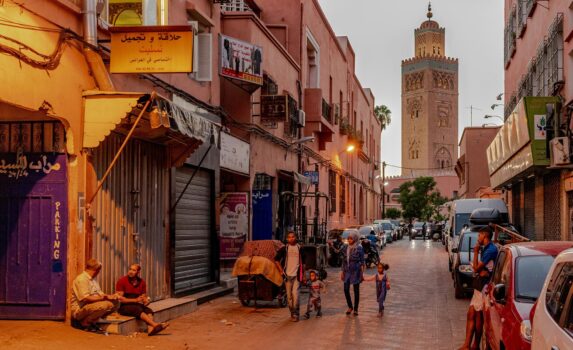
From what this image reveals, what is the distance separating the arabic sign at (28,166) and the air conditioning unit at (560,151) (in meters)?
12.7

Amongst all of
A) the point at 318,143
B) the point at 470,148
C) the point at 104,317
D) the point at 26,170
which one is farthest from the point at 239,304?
the point at 470,148

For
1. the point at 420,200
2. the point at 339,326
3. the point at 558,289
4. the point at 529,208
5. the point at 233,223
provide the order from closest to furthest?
the point at 558,289 < the point at 339,326 < the point at 233,223 < the point at 529,208 < the point at 420,200

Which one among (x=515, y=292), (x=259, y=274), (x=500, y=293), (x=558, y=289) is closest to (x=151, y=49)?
(x=259, y=274)

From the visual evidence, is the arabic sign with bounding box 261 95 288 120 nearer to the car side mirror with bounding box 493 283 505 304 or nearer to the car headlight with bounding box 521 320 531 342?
the car side mirror with bounding box 493 283 505 304

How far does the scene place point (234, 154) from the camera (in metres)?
21.3

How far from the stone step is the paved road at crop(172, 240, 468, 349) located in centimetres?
24

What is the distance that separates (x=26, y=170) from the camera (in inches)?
464

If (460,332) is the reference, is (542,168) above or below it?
above

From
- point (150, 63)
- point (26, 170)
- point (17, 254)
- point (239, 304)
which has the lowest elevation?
point (239, 304)

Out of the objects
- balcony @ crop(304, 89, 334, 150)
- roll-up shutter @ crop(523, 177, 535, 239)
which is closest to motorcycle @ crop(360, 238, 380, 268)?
balcony @ crop(304, 89, 334, 150)

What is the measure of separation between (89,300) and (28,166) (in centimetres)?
236

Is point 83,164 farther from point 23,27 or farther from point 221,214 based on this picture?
point 221,214

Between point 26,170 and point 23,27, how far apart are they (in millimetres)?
2415

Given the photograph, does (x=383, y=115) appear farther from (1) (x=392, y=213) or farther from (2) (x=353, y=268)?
(2) (x=353, y=268)
